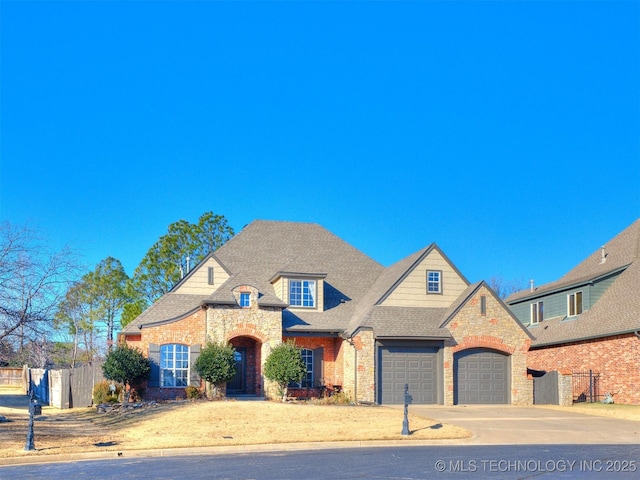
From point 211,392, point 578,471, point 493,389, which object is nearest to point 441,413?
point 493,389

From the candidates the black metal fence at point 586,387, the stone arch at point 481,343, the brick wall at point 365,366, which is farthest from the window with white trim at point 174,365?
the black metal fence at point 586,387

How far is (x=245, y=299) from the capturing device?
30.0 metres

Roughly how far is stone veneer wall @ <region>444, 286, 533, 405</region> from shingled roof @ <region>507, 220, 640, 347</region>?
13.3 ft

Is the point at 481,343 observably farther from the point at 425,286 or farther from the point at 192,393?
the point at 192,393

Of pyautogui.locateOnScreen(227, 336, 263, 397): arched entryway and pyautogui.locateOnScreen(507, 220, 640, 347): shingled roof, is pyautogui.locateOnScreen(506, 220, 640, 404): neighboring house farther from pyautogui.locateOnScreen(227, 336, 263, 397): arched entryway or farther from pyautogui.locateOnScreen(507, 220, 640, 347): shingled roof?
pyautogui.locateOnScreen(227, 336, 263, 397): arched entryway

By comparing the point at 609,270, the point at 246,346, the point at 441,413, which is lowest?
the point at 441,413

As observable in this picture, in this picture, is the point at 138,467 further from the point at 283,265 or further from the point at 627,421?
the point at 283,265

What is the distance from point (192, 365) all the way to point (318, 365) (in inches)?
228

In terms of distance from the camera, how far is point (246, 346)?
32281mm

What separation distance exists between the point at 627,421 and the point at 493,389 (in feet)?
24.1

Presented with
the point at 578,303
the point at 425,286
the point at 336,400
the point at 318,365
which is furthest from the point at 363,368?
the point at 578,303

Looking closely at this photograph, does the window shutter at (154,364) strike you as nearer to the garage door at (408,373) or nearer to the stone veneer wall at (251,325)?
the stone veneer wall at (251,325)

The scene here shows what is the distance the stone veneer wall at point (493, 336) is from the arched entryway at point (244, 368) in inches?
328

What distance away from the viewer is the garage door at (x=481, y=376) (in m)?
30.3
